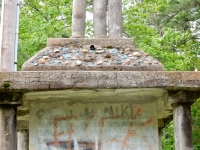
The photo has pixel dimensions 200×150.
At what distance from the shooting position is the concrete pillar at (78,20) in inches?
223

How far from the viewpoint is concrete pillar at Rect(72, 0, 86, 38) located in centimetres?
566

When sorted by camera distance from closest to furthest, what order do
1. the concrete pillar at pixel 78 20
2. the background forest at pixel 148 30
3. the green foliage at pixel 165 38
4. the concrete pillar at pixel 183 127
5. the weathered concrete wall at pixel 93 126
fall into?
the concrete pillar at pixel 183 127, the weathered concrete wall at pixel 93 126, the concrete pillar at pixel 78 20, the green foliage at pixel 165 38, the background forest at pixel 148 30

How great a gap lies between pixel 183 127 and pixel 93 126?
1228 mm

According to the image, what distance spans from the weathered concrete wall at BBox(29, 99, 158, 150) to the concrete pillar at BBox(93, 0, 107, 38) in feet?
3.82

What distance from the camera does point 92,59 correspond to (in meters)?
Answer: 4.99

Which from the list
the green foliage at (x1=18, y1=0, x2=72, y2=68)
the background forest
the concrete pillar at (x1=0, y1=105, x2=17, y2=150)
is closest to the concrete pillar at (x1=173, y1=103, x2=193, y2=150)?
the concrete pillar at (x1=0, y1=105, x2=17, y2=150)

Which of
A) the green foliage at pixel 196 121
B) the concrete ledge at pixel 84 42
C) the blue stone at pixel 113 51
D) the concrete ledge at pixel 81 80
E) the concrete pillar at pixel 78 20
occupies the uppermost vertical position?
the concrete pillar at pixel 78 20

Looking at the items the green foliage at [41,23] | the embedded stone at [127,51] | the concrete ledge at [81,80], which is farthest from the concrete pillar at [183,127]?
the green foliage at [41,23]

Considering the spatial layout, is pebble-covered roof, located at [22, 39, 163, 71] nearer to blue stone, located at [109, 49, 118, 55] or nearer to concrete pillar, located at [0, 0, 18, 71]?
blue stone, located at [109, 49, 118, 55]

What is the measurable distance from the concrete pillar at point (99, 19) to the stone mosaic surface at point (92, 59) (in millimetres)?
566

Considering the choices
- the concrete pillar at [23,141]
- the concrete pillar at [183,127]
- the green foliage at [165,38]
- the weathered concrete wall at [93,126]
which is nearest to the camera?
the concrete pillar at [183,127]

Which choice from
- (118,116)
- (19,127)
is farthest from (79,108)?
(19,127)

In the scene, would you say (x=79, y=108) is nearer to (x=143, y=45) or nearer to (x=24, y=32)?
(x=143, y=45)

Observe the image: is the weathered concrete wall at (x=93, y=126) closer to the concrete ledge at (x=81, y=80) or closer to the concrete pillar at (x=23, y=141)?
the concrete ledge at (x=81, y=80)
